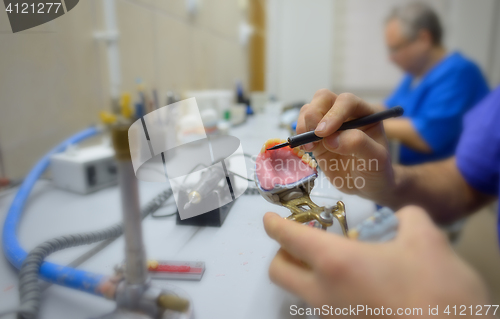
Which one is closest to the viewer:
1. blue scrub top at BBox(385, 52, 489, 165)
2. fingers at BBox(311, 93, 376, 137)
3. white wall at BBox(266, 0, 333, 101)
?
fingers at BBox(311, 93, 376, 137)

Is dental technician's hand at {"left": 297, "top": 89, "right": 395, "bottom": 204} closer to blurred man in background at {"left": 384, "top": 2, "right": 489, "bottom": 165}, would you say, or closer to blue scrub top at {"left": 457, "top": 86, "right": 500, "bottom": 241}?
blue scrub top at {"left": 457, "top": 86, "right": 500, "bottom": 241}

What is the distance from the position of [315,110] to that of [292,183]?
9 centimetres

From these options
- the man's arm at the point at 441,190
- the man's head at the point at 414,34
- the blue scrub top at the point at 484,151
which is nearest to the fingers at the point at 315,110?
the man's arm at the point at 441,190

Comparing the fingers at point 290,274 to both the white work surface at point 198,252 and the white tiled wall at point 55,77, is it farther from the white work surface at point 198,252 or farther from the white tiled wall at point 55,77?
the white tiled wall at point 55,77

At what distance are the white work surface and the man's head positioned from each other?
3.04ft

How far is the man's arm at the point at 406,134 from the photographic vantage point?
2.62 feet

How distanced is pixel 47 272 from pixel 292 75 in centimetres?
60

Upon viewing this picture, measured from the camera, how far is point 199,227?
0.26 m

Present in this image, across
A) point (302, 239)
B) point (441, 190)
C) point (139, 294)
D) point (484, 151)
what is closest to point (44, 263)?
point (139, 294)

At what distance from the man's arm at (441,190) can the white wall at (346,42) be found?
0.47 ft

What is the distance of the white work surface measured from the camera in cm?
19

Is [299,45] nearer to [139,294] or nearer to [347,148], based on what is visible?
[347,148]

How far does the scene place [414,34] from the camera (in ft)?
3.13

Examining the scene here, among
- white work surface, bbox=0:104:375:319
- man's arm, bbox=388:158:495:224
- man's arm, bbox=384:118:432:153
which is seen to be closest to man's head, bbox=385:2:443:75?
man's arm, bbox=384:118:432:153
